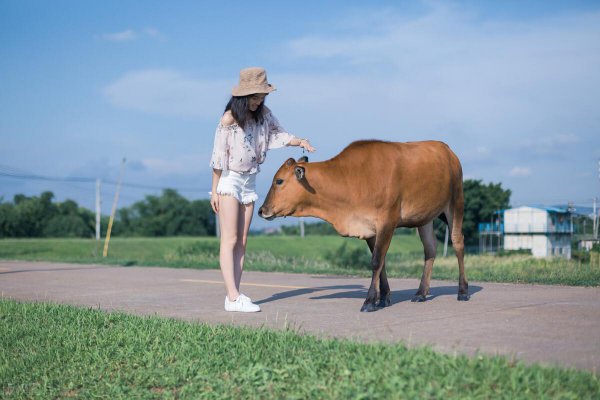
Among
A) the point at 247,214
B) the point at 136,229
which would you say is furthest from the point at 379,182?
the point at 136,229

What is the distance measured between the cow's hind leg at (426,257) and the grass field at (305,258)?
2534 millimetres

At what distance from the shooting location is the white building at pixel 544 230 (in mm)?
68619

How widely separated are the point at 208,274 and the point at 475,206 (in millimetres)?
63050

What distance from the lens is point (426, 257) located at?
9055mm

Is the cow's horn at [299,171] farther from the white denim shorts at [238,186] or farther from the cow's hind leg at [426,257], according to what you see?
the cow's hind leg at [426,257]

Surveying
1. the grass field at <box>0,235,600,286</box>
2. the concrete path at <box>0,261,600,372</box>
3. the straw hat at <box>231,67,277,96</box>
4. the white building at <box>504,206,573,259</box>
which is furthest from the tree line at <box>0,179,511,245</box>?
the straw hat at <box>231,67,277,96</box>

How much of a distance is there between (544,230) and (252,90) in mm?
65860

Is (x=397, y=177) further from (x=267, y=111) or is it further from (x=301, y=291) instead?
(x=301, y=291)

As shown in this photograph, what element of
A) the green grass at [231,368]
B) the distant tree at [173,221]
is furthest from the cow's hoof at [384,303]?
the distant tree at [173,221]

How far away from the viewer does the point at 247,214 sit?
8.39 metres

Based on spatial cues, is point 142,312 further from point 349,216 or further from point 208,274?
point 208,274

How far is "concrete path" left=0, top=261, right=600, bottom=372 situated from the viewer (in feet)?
18.3

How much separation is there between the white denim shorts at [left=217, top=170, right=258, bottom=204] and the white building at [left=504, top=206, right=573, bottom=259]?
6346 cm

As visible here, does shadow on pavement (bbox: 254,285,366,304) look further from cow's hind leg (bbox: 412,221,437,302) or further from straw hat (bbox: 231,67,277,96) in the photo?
straw hat (bbox: 231,67,277,96)
